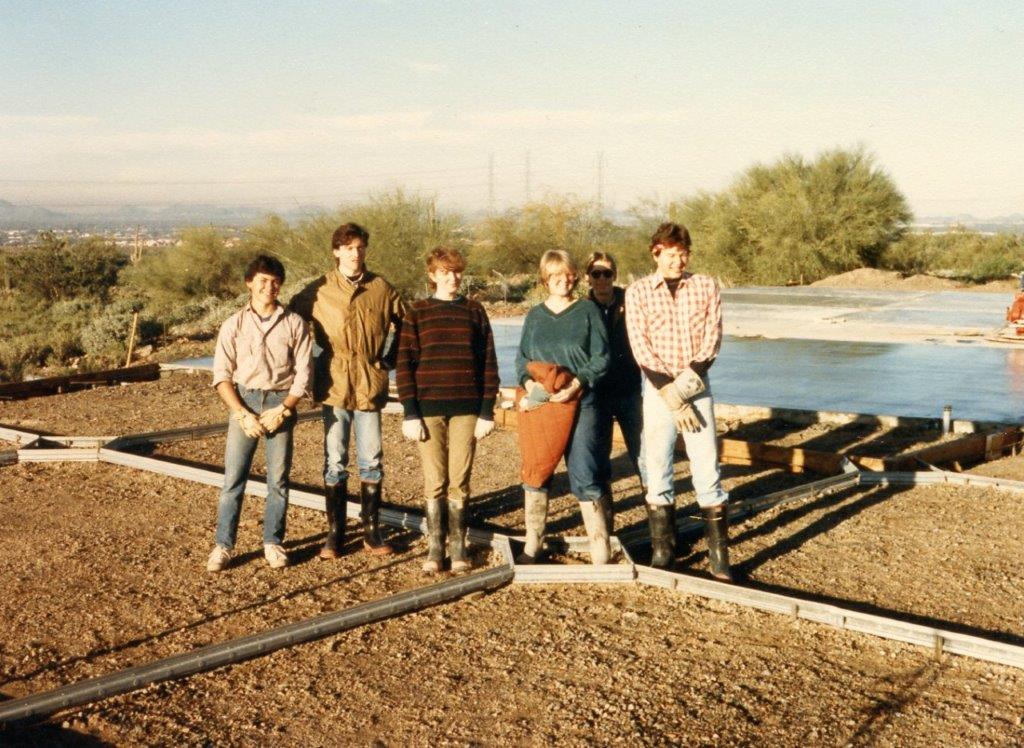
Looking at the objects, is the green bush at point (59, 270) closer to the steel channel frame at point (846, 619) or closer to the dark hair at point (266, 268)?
the dark hair at point (266, 268)

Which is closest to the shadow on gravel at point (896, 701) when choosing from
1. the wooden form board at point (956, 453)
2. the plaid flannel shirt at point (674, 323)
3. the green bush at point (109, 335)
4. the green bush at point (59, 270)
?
the plaid flannel shirt at point (674, 323)

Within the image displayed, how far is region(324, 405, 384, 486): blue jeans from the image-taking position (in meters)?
5.93

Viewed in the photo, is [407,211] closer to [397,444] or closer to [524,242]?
[524,242]

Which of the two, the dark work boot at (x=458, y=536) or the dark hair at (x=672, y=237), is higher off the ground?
the dark hair at (x=672, y=237)

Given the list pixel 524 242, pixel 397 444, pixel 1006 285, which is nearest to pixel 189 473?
pixel 397 444

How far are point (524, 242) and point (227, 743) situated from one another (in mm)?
35498

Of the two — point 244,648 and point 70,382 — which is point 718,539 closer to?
point 244,648

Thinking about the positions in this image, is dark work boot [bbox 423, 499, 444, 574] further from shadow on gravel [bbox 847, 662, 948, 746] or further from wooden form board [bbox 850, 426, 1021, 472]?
wooden form board [bbox 850, 426, 1021, 472]

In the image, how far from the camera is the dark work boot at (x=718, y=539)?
5.60 m

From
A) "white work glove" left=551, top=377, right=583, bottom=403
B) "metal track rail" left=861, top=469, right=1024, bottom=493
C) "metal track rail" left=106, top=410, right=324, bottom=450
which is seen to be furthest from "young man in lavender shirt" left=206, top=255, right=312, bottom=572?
"metal track rail" left=861, top=469, right=1024, bottom=493

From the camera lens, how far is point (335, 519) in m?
6.09

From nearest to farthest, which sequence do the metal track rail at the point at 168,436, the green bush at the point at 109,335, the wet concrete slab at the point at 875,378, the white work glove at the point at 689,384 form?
the white work glove at the point at 689,384 → the metal track rail at the point at 168,436 → the wet concrete slab at the point at 875,378 → the green bush at the point at 109,335

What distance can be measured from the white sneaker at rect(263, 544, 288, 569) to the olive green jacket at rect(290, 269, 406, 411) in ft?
2.66

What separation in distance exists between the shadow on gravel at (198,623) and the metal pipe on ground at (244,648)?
207 millimetres
